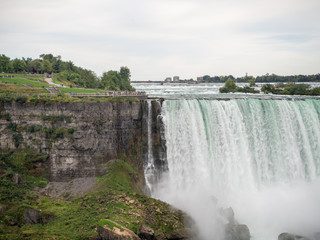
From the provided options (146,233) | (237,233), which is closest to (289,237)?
(237,233)

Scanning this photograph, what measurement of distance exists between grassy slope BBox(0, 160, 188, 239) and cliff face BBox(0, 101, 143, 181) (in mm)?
2811

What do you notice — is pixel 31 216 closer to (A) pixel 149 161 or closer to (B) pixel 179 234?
(B) pixel 179 234

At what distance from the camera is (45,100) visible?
2864 centimetres

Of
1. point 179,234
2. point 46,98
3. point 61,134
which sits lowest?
point 179,234

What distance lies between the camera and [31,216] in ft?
71.8

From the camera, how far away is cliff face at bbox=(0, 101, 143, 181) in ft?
93.2

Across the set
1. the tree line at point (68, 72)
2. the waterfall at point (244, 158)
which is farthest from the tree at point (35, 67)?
the waterfall at point (244, 158)

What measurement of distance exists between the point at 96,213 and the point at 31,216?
483 cm

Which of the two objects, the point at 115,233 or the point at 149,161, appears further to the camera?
the point at 149,161

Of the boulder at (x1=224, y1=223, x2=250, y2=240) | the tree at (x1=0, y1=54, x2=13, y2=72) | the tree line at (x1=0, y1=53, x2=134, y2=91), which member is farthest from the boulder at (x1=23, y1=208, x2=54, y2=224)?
the tree at (x1=0, y1=54, x2=13, y2=72)

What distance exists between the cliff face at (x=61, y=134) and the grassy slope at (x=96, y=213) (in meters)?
2.81

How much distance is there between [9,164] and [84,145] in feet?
23.5

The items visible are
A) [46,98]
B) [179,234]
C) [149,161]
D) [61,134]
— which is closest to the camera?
[179,234]

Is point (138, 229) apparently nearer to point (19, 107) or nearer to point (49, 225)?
point (49, 225)
